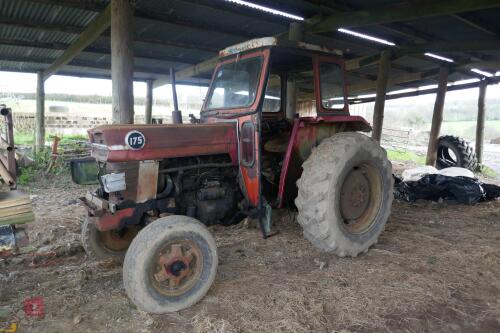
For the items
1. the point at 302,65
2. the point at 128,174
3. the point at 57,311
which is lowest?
the point at 57,311

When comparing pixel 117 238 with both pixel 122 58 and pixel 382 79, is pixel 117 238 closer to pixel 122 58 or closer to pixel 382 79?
pixel 122 58

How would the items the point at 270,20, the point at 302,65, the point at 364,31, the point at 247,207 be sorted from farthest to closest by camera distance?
the point at 364,31 < the point at 270,20 < the point at 302,65 < the point at 247,207

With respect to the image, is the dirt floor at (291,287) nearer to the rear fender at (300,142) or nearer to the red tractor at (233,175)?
the red tractor at (233,175)

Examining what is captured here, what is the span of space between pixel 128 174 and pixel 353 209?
2.12 metres

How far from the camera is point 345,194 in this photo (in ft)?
11.2

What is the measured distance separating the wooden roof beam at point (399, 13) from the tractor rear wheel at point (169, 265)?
407cm

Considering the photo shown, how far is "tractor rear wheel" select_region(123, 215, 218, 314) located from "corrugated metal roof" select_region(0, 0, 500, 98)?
12.4 feet

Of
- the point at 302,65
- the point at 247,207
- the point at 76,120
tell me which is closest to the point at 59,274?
→ the point at 247,207

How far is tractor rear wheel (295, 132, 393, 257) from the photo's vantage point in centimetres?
308

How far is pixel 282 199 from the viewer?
11.7 ft

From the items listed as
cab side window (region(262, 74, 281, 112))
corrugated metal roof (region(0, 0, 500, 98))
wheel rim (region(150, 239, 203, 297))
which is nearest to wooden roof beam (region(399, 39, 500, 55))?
corrugated metal roof (region(0, 0, 500, 98))

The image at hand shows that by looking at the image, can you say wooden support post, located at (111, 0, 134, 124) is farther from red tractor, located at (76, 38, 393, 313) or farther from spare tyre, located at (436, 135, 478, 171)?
spare tyre, located at (436, 135, 478, 171)

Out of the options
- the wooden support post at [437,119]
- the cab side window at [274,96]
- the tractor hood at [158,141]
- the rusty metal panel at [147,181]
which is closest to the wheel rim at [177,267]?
the rusty metal panel at [147,181]

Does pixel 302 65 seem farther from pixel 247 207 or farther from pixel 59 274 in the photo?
pixel 59 274
